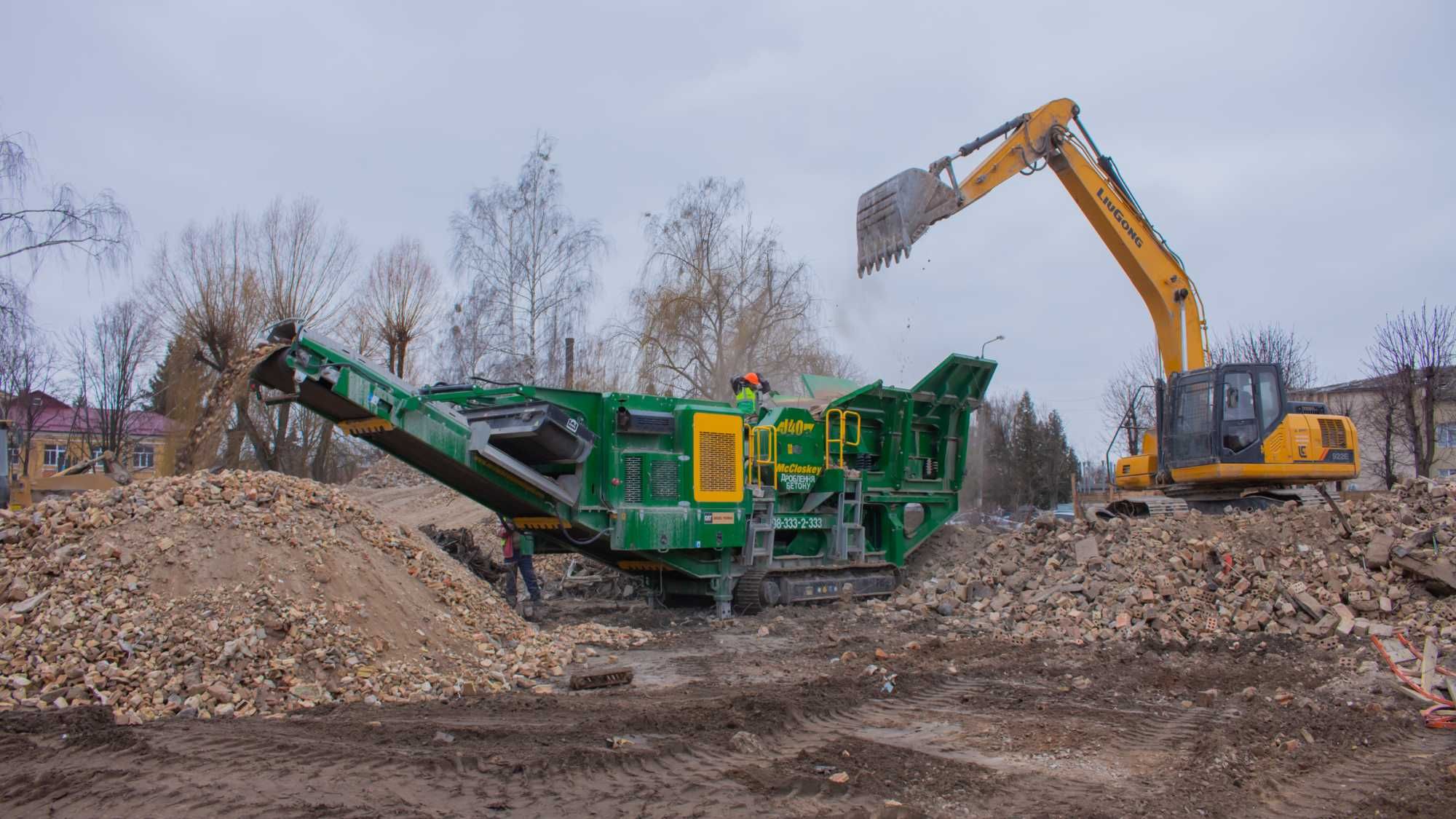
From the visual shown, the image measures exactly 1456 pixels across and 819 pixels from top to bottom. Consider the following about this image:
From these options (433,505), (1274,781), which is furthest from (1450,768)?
(433,505)

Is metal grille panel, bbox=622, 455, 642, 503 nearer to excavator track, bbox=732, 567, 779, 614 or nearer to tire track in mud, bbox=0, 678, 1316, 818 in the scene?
A: excavator track, bbox=732, 567, 779, 614

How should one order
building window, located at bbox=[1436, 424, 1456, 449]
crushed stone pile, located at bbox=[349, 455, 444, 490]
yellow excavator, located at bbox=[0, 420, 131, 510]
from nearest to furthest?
yellow excavator, located at bbox=[0, 420, 131, 510]
building window, located at bbox=[1436, 424, 1456, 449]
crushed stone pile, located at bbox=[349, 455, 444, 490]

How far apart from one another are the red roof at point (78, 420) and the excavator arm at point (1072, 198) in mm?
18390

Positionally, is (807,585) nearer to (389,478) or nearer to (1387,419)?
(1387,419)

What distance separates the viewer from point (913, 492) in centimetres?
1371

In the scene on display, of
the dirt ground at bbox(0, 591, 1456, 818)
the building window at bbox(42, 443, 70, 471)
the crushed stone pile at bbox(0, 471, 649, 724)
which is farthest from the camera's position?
the building window at bbox(42, 443, 70, 471)

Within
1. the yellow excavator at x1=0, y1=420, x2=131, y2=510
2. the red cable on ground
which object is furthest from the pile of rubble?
the yellow excavator at x1=0, y1=420, x2=131, y2=510

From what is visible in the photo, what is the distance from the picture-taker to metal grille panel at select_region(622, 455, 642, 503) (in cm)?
1060

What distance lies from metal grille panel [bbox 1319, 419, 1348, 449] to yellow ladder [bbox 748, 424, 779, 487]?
6276 millimetres

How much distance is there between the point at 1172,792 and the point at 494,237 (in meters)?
24.1

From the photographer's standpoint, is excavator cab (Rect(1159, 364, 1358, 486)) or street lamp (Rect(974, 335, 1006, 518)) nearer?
excavator cab (Rect(1159, 364, 1358, 486))

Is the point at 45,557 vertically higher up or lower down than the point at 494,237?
lower down

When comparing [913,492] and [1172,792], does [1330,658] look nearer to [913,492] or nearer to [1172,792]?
[1172,792]

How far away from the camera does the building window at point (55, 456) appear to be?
39.1m
